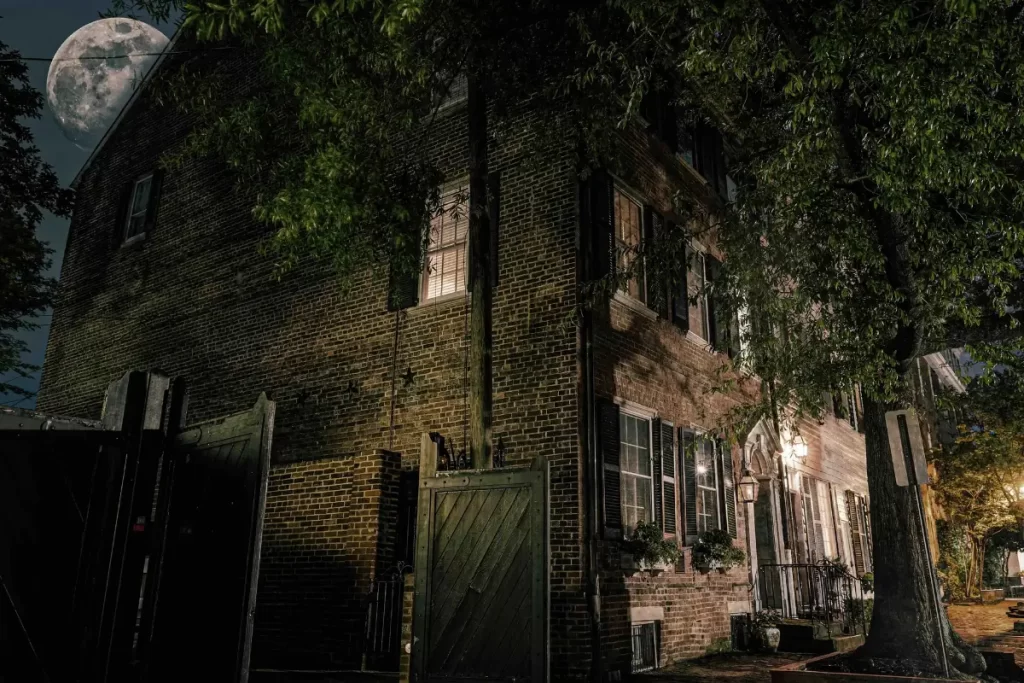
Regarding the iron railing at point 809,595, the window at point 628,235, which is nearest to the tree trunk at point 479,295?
the window at point 628,235

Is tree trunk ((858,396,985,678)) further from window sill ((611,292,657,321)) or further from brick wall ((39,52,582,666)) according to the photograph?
window sill ((611,292,657,321))

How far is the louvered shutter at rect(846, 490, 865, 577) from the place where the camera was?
17781 millimetres

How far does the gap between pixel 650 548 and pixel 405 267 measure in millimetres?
Result: 4760

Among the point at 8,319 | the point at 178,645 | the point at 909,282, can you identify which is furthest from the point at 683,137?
the point at 8,319

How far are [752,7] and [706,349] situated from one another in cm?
590

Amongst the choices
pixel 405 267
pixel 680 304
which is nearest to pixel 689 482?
pixel 680 304

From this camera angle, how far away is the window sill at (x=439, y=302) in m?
10.7

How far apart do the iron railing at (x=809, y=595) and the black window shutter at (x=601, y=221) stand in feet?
21.3

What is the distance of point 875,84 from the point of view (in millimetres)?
9055

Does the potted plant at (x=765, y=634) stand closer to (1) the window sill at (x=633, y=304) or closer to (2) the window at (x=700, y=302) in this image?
(2) the window at (x=700, y=302)

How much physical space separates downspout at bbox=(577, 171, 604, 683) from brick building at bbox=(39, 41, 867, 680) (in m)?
0.04

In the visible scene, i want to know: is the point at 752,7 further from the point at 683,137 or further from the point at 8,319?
the point at 8,319

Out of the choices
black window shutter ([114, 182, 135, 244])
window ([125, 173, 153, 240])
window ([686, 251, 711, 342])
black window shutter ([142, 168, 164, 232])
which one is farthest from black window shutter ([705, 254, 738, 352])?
black window shutter ([114, 182, 135, 244])

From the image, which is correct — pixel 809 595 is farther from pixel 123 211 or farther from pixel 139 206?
pixel 123 211
